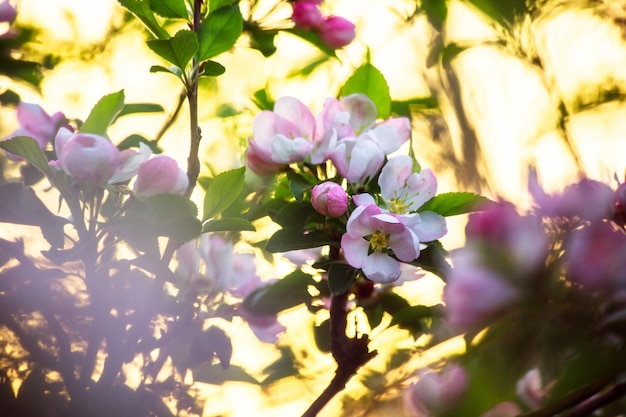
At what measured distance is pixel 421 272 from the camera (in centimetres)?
47

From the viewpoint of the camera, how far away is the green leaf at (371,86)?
49 cm

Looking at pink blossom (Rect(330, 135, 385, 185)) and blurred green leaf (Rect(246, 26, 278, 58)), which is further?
blurred green leaf (Rect(246, 26, 278, 58))

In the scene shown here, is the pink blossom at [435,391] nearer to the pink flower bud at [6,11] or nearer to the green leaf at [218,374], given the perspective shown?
the green leaf at [218,374]

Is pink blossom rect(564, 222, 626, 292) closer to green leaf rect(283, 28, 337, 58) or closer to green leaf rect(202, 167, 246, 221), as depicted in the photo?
green leaf rect(202, 167, 246, 221)

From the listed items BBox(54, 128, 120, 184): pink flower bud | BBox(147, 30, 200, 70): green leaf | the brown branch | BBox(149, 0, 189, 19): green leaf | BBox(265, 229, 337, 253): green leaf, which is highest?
BBox(149, 0, 189, 19): green leaf

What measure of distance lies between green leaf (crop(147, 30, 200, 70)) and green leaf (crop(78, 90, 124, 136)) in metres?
0.03

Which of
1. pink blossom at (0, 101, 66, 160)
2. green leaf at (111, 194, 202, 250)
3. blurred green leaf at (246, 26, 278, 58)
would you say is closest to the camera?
green leaf at (111, 194, 202, 250)

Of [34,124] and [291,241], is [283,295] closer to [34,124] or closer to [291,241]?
[291,241]

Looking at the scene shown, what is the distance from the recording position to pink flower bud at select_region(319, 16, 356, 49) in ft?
1.96

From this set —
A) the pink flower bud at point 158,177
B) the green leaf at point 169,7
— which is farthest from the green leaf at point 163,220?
the green leaf at point 169,7

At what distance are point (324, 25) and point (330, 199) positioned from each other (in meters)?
0.26

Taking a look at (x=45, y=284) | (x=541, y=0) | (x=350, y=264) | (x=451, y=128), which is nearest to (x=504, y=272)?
(x=350, y=264)

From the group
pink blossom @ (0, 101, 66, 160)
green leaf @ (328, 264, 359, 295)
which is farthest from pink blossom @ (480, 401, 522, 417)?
pink blossom @ (0, 101, 66, 160)

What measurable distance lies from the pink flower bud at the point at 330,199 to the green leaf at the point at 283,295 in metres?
0.07
